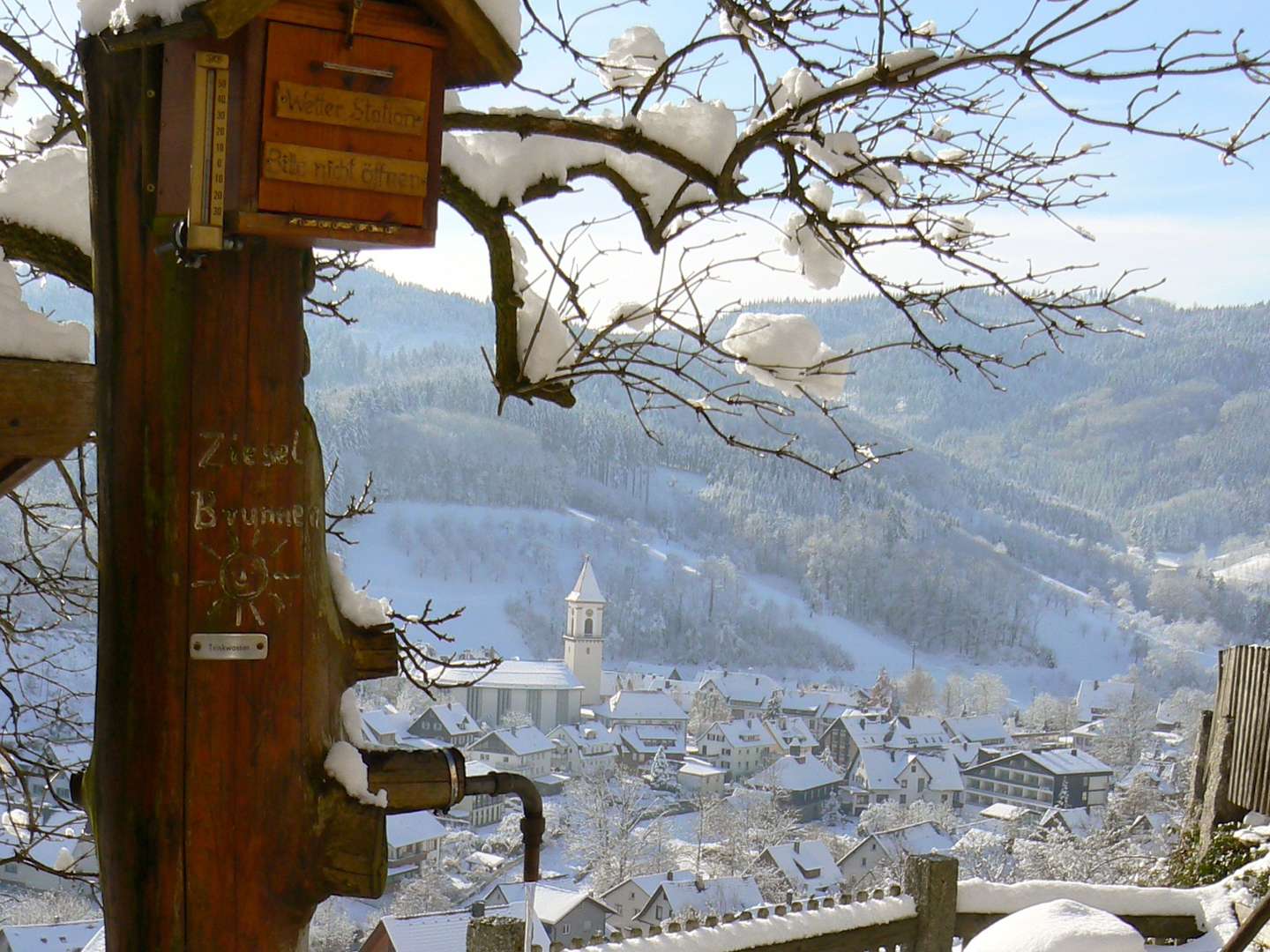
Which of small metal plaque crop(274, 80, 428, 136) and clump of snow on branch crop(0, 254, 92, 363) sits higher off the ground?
small metal plaque crop(274, 80, 428, 136)

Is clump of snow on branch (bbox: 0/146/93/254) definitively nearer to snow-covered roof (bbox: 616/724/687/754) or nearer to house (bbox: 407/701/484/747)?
house (bbox: 407/701/484/747)

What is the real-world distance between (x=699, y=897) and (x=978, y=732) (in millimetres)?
26488

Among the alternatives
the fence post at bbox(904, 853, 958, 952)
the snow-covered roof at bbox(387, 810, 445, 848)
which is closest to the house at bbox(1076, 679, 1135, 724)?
the snow-covered roof at bbox(387, 810, 445, 848)

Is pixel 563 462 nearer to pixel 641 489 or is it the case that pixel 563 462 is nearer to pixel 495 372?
pixel 641 489

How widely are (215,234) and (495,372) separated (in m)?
0.76

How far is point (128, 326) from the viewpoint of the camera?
1.60 meters

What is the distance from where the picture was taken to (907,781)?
124 feet

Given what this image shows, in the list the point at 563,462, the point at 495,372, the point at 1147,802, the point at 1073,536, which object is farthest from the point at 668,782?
the point at 1073,536

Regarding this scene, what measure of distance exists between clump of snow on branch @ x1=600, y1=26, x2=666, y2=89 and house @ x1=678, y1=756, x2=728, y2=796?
108 ft

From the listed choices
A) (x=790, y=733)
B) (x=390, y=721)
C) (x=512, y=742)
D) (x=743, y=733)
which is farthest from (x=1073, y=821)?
(x=390, y=721)

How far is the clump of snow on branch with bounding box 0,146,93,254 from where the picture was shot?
2.19 metres

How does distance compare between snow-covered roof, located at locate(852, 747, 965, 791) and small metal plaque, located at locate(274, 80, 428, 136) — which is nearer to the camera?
small metal plaque, located at locate(274, 80, 428, 136)

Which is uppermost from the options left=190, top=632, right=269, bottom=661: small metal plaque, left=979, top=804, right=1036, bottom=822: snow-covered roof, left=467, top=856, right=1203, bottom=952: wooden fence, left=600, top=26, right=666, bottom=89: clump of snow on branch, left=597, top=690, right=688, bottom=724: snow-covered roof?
left=600, top=26, right=666, bottom=89: clump of snow on branch

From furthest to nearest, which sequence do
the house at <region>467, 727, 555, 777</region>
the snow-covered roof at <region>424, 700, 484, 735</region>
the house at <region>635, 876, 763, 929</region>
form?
the house at <region>467, 727, 555, 777</region> < the snow-covered roof at <region>424, 700, 484, 735</region> < the house at <region>635, 876, 763, 929</region>
